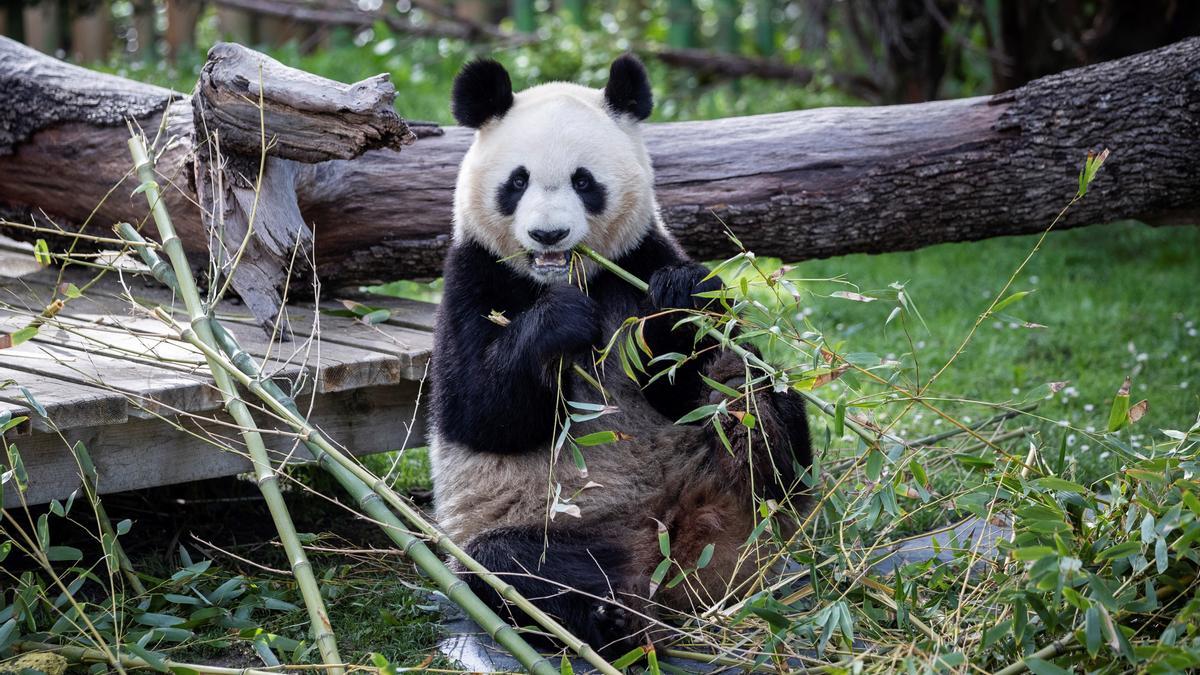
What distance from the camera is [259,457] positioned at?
9.75 feet

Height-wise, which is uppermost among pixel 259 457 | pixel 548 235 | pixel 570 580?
pixel 548 235

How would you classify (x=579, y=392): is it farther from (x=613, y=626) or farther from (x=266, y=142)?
(x=266, y=142)

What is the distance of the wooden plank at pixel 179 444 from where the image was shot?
3188mm

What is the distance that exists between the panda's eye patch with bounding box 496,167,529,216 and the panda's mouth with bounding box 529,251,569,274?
0.15 metres

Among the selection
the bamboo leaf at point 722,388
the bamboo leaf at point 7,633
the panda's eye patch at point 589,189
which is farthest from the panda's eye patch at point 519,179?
the bamboo leaf at point 7,633

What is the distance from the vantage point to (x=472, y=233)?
11.1 ft

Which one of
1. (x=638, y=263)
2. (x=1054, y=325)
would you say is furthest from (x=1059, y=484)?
(x=1054, y=325)

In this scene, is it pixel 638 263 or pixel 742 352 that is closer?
pixel 742 352

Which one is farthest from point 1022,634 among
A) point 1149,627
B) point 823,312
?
point 823,312

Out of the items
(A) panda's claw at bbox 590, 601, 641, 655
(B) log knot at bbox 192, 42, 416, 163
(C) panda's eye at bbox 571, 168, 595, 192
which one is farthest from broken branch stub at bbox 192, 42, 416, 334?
(A) panda's claw at bbox 590, 601, 641, 655

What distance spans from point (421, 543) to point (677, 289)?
0.96 metres

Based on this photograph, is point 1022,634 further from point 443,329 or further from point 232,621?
point 232,621

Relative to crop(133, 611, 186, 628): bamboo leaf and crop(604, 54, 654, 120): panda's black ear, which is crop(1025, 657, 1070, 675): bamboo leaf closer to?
crop(604, 54, 654, 120): panda's black ear

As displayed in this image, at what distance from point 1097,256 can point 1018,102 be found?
3.43 m
